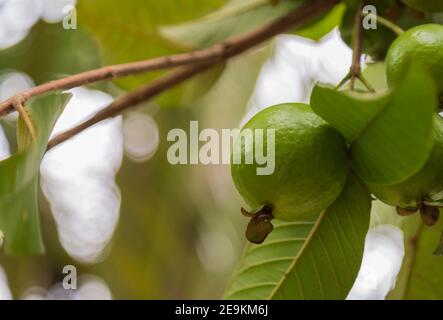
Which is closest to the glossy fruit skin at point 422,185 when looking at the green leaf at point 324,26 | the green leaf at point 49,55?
the green leaf at point 324,26

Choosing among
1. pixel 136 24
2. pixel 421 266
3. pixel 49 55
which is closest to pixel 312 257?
pixel 421 266

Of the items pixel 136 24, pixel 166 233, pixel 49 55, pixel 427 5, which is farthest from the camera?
pixel 166 233

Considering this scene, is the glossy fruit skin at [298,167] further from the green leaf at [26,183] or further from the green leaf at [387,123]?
the green leaf at [26,183]

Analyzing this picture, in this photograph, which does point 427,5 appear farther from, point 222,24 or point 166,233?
point 166,233

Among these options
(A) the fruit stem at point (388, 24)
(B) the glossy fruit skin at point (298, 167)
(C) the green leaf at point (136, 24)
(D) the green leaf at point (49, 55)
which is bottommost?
(B) the glossy fruit skin at point (298, 167)

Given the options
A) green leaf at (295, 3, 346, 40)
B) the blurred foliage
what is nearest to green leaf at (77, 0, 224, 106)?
green leaf at (295, 3, 346, 40)

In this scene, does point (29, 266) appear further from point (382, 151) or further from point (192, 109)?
point (382, 151)

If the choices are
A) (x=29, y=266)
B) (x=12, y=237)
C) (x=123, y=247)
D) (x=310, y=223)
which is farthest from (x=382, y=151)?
(x=29, y=266)
